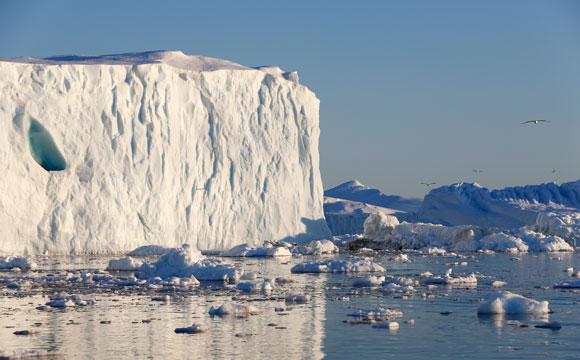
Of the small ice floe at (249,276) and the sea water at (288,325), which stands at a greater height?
the small ice floe at (249,276)

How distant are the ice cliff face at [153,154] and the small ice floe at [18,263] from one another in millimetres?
4811

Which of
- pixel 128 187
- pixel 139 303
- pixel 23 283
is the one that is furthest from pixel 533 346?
pixel 128 187

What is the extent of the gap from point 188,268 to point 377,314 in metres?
7.96

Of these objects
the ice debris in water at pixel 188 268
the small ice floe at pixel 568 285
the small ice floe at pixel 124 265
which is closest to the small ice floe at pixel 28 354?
the ice debris in water at pixel 188 268

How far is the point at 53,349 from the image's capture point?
9188 mm

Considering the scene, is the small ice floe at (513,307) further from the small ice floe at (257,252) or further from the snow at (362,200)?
the snow at (362,200)

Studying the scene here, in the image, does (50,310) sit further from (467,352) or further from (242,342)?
(467,352)

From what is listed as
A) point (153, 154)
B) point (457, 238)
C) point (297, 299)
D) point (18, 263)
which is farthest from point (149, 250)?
point (297, 299)

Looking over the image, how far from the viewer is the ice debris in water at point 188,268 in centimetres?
1800

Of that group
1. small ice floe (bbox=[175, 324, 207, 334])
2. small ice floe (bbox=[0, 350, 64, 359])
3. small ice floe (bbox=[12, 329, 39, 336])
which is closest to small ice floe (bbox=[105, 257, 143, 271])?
small ice floe (bbox=[12, 329, 39, 336])

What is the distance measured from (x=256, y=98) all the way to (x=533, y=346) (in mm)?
28992

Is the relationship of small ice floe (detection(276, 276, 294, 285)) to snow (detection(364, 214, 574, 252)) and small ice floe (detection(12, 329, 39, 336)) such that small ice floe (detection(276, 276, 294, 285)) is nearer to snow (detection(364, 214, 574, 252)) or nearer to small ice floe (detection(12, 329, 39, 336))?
small ice floe (detection(12, 329, 39, 336))

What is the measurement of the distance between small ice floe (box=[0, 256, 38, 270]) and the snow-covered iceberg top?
10.2 metres

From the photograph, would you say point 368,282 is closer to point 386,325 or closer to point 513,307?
point 513,307
